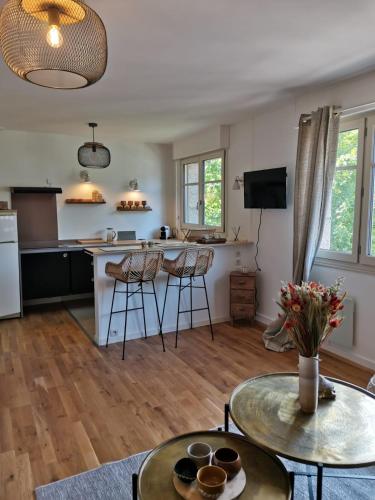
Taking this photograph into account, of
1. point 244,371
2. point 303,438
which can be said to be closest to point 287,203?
point 244,371

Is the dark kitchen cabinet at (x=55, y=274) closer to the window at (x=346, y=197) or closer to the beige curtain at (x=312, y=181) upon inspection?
the beige curtain at (x=312, y=181)

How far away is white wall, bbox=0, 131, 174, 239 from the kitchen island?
2059 millimetres

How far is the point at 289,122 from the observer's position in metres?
4.16

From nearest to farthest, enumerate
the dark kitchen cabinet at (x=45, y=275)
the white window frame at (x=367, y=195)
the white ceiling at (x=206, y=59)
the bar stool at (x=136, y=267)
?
the white ceiling at (x=206, y=59)
the white window frame at (x=367, y=195)
the bar stool at (x=136, y=267)
the dark kitchen cabinet at (x=45, y=275)

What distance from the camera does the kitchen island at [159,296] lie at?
4.00 meters

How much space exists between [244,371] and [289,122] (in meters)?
2.73

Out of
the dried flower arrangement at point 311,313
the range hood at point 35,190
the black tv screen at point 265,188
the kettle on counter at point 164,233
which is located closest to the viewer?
the dried flower arrangement at point 311,313

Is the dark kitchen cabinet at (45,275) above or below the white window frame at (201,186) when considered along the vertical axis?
below

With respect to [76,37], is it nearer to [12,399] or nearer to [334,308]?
[334,308]

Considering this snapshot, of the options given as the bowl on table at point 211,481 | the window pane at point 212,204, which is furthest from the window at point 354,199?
the bowl on table at point 211,481

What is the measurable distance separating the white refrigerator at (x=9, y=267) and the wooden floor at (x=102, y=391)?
462 mm

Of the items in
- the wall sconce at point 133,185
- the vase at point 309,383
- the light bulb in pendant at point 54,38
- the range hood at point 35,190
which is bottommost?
the vase at point 309,383

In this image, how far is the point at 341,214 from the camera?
3650mm

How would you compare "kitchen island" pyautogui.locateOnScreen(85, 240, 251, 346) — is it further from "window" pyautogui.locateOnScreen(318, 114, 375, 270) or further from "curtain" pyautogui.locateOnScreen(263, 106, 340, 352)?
"window" pyautogui.locateOnScreen(318, 114, 375, 270)
